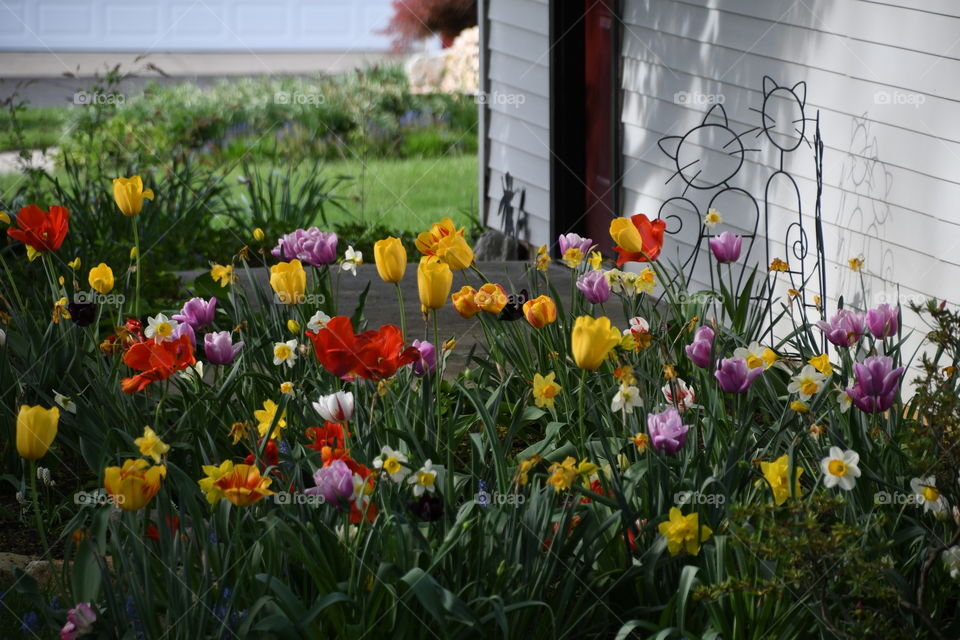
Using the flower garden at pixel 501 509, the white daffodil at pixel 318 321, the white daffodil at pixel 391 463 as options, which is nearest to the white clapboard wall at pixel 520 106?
the flower garden at pixel 501 509

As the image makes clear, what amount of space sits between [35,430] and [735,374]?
1.40 metres

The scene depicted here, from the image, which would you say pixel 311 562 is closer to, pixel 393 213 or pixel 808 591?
pixel 808 591

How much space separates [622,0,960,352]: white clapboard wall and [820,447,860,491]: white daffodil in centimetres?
181

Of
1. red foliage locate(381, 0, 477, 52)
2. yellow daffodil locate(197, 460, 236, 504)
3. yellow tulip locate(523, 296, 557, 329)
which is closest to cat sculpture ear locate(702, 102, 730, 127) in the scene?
yellow tulip locate(523, 296, 557, 329)

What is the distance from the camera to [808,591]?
204cm

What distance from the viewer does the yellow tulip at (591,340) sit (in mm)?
2182

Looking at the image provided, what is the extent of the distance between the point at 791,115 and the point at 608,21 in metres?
1.77

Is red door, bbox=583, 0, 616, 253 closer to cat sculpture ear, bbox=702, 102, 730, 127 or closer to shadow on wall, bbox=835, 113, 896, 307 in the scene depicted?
cat sculpture ear, bbox=702, 102, 730, 127

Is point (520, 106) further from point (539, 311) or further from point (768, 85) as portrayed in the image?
point (539, 311)

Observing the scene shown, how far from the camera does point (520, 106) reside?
6871 mm

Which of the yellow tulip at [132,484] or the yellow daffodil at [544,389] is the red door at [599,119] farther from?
the yellow tulip at [132,484]
